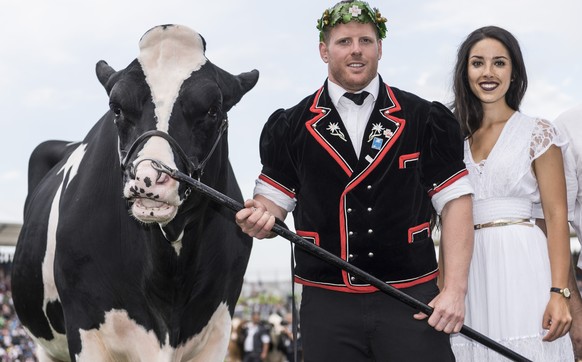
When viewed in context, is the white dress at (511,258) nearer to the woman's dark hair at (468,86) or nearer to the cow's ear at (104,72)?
the woman's dark hair at (468,86)

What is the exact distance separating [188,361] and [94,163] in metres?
1.21

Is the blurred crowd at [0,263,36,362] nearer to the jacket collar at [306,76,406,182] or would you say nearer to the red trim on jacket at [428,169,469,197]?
the jacket collar at [306,76,406,182]

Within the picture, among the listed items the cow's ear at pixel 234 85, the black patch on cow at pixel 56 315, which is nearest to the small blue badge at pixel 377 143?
the cow's ear at pixel 234 85

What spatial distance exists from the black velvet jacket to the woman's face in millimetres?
471

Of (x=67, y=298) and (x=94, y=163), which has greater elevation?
(x=94, y=163)

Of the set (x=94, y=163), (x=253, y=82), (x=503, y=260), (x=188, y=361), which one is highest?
(x=253, y=82)

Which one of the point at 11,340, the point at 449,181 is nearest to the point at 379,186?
the point at 449,181

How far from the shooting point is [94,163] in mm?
4461

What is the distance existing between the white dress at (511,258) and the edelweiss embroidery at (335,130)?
2.46ft

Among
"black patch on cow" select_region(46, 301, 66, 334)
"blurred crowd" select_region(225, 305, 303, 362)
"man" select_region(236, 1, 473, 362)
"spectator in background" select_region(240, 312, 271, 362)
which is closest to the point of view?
"man" select_region(236, 1, 473, 362)

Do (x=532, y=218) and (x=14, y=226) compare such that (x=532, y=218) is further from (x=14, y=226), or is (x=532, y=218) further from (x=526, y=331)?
(x=14, y=226)

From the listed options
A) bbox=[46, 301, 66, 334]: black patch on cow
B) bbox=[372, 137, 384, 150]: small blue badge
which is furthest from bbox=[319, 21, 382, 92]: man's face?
bbox=[46, 301, 66, 334]: black patch on cow

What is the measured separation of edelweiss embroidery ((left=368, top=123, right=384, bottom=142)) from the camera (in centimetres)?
353

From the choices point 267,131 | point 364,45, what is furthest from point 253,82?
point 364,45
